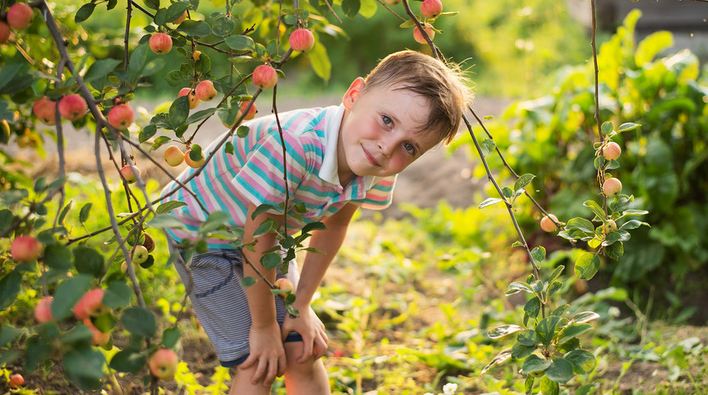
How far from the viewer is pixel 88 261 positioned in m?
0.96

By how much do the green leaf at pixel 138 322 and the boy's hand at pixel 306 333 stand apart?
812 mm

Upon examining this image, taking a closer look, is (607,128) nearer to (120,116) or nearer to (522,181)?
(522,181)

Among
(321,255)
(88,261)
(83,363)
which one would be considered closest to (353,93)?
(321,255)

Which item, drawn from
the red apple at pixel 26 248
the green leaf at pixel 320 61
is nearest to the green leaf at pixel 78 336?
the red apple at pixel 26 248

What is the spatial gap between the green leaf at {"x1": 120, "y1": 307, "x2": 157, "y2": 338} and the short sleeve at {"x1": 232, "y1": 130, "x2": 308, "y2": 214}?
2.01 ft

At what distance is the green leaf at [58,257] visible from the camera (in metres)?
0.94

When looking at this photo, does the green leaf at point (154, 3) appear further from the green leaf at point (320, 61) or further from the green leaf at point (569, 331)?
the green leaf at point (569, 331)

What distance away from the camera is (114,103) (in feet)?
3.68

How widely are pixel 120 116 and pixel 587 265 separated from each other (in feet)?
2.47

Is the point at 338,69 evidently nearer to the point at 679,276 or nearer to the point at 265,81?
the point at 679,276

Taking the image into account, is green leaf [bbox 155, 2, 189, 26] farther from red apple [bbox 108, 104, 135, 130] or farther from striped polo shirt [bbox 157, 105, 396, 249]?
striped polo shirt [bbox 157, 105, 396, 249]

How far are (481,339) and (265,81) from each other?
4.73 feet

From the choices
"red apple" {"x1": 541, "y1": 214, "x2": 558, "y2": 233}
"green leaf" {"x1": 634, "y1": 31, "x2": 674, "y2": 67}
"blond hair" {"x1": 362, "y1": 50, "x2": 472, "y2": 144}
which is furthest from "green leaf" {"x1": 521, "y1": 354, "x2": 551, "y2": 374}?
"green leaf" {"x1": 634, "y1": 31, "x2": 674, "y2": 67}

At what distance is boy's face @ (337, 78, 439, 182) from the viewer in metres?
1.53
